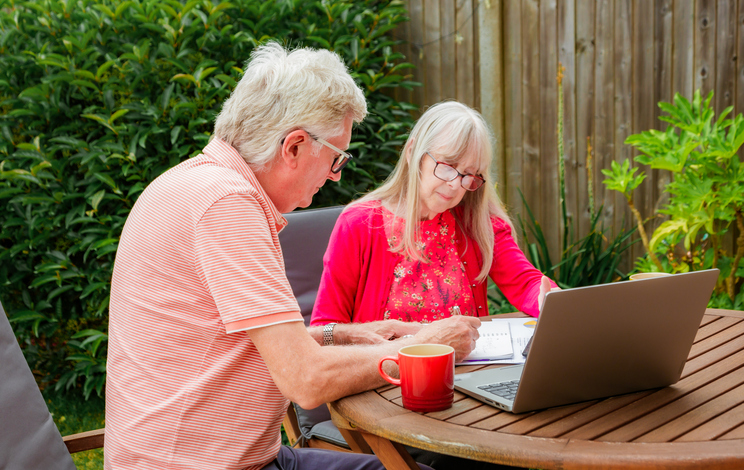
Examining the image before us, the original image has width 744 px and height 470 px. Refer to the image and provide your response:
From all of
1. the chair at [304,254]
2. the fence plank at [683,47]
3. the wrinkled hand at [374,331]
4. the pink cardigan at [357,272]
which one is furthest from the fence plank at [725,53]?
the wrinkled hand at [374,331]

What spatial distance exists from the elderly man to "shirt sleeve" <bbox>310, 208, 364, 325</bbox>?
2.17 feet

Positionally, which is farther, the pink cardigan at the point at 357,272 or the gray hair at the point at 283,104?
the pink cardigan at the point at 357,272

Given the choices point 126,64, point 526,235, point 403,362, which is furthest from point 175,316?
point 526,235

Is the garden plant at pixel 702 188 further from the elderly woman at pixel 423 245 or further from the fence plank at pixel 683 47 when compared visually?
the elderly woman at pixel 423 245

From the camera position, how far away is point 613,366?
110 cm

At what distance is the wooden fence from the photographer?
304 cm

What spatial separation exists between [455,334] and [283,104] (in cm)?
63

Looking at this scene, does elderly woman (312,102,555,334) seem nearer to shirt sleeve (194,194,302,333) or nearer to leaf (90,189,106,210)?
shirt sleeve (194,194,302,333)

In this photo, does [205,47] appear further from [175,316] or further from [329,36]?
[175,316]

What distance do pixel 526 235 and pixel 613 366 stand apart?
257cm

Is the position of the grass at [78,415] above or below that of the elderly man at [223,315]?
below

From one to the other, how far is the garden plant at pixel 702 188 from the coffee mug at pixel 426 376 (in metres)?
1.96

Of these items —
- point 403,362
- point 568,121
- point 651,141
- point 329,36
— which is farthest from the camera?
Result: point 568,121

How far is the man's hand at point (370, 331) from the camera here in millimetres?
1627
